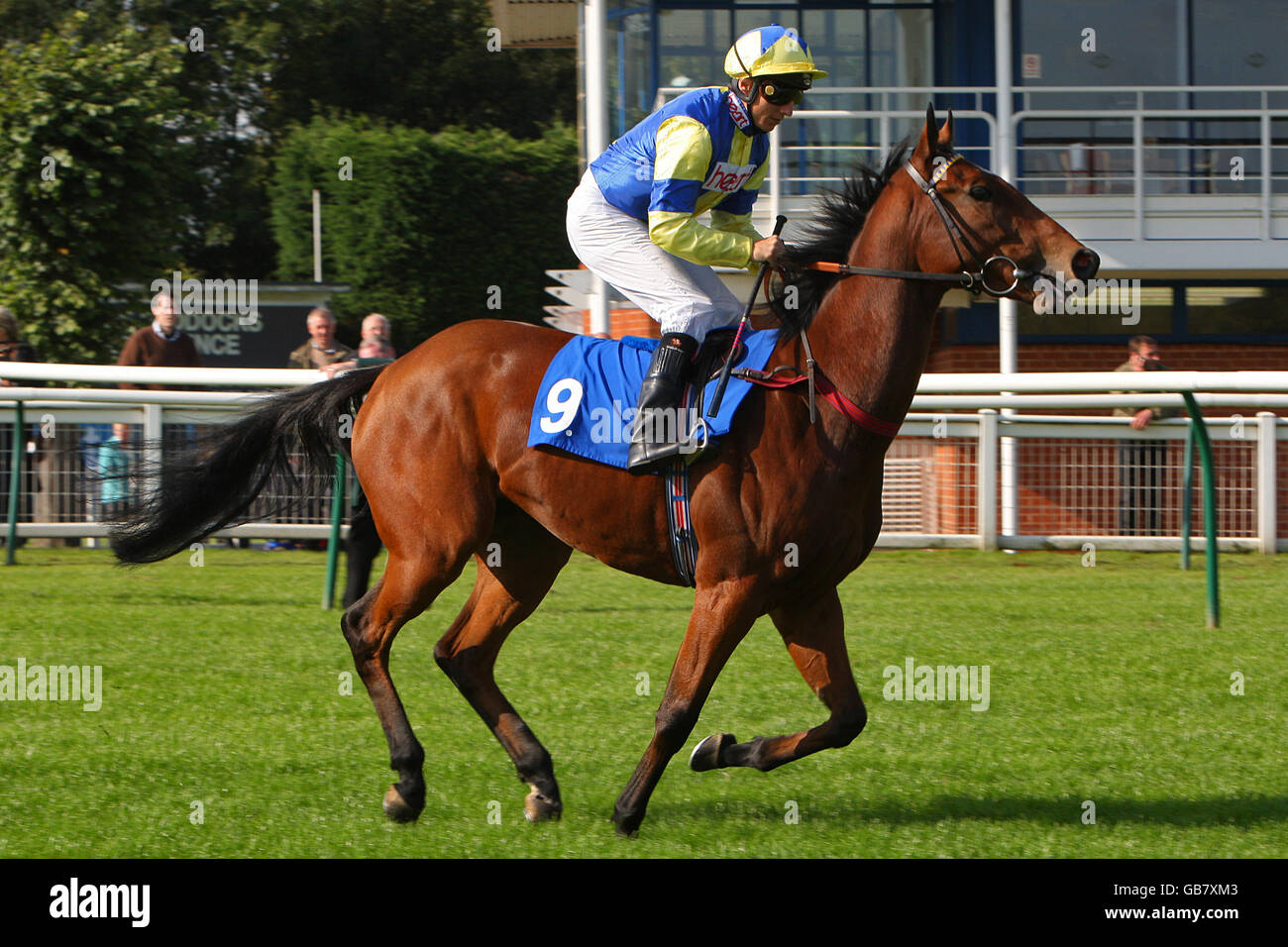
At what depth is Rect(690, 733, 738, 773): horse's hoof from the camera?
4551 mm

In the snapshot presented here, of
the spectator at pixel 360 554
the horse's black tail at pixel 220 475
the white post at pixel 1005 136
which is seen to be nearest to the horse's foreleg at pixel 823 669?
the horse's black tail at pixel 220 475

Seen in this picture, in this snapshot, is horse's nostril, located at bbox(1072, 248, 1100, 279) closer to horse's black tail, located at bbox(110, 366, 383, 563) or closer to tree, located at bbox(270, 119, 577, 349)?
horse's black tail, located at bbox(110, 366, 383, 563)

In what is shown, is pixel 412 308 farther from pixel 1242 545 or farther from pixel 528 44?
pixel 1242 545

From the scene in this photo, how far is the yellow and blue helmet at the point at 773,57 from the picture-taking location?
430cm

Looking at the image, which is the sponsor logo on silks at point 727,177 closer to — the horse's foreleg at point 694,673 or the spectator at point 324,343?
the horse's foreleg at point 694,673

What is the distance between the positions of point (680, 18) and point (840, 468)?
34.3 feet

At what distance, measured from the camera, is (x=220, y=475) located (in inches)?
205

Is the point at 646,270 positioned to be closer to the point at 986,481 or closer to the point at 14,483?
the point at 986,481

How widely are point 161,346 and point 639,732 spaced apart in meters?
5.38

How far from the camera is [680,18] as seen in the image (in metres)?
13.8

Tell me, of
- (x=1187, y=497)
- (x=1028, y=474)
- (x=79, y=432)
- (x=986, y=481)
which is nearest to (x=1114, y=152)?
(x=1028, y=474)

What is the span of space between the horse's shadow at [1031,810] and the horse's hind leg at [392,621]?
0.80 metres

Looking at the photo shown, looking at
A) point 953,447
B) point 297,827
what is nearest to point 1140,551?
point 953,447

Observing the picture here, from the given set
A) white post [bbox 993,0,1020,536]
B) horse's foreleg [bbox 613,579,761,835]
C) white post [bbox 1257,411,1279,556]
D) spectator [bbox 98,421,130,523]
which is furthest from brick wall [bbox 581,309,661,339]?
horse's foreleg [bbox 613,579,761,835]
